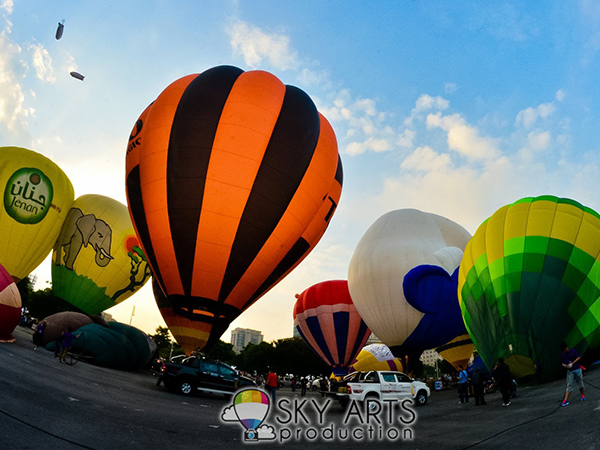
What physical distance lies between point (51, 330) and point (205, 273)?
33.6 feet

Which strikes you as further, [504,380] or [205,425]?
[504,380]

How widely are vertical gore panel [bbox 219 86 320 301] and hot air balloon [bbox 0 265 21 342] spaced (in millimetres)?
7569

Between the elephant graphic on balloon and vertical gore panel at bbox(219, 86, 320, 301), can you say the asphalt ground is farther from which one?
the elephant graphic on balloon

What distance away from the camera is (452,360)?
26250 millimetres

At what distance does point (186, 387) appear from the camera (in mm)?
14414

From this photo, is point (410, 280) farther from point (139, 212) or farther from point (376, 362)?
point (376, 362)

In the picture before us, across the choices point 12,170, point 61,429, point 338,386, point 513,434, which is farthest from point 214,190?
point 12,170

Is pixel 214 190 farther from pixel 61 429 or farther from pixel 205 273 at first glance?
pixel 61 429

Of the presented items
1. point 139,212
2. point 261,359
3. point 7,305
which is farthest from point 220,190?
point 261,359

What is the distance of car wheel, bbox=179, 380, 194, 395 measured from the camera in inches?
565

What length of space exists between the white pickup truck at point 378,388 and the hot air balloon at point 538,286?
3.28 meters

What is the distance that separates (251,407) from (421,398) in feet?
26.5

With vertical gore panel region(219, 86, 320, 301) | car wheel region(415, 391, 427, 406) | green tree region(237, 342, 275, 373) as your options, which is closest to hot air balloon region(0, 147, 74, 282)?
vertical gore panel region(219, 86, 320, 301)

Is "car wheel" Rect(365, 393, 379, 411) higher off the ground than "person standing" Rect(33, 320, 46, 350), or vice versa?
"person standing" Rect(33, 320, 46, 350)
